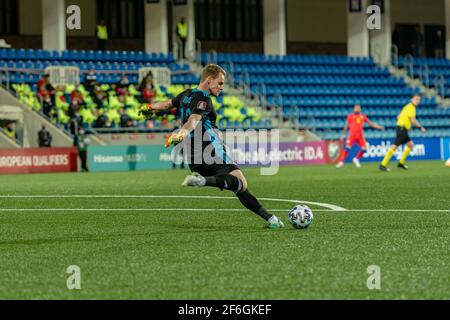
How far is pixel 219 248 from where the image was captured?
1033 centimetres

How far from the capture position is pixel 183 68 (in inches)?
1640

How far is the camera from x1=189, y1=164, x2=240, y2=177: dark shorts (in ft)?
40.3

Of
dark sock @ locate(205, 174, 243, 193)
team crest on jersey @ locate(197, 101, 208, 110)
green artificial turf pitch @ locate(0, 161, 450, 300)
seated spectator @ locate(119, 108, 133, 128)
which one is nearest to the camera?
green artificial turf pitch @ locate(0, 161, 450, 300)

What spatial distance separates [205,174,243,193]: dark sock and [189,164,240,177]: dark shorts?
0.20m

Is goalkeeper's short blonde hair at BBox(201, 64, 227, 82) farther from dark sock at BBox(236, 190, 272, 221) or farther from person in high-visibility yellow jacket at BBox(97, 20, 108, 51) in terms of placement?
person in high-visibility yellow jacket at BBox(97, 20, 108, 51)

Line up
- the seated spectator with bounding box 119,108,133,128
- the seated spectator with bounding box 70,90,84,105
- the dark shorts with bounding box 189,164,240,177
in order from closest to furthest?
the dark shorts with bounding box 189,164,240,177
the seated spectator with bounding box 70,90,84,105
the seated spectator with bounding box 119,108,133,128

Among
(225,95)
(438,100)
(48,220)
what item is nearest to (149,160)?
(225,95)

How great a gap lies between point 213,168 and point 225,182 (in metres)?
0.41

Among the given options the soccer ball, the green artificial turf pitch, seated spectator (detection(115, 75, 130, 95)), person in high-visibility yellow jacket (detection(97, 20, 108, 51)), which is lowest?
the green artificial turf pitch

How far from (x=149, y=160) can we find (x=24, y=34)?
485 inches

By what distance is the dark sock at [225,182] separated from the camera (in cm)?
1174

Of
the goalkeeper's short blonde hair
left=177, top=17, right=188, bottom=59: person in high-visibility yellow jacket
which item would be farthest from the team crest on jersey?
left=177, top=17, right=188, bottom=59: person in high-visibility yellow jacket

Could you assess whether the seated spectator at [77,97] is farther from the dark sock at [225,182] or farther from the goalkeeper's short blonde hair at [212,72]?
the dark sock at [225,182]

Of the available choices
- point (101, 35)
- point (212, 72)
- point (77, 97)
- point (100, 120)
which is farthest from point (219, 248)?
point (101, 35)
